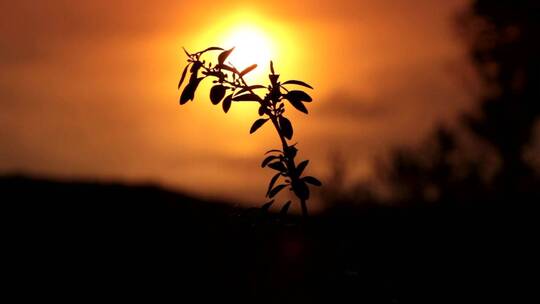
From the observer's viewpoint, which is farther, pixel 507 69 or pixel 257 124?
pixel 507 69

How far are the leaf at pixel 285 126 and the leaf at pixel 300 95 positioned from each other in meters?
0.22

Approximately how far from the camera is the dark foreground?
5141 mm

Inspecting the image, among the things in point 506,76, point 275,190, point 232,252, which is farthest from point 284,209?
point 506,76

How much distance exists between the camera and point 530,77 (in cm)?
2934

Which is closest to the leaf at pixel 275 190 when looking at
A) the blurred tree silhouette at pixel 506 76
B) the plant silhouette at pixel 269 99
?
the plant silhouette at pixel 269 99

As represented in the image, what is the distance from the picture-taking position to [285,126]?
3.74 meters

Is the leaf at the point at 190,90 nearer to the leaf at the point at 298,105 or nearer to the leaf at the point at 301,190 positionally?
the leaf at the point at 298,105

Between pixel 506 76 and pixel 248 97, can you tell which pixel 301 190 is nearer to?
pixel 248 97

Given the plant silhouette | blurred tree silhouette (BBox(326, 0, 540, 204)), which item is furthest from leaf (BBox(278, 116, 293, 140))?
blurred tree silhouette (BBox(326, 0, 540, 204))

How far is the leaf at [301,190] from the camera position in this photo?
3.65 metres

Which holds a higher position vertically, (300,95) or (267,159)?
(300,95)

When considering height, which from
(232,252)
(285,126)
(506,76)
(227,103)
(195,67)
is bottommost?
(232,252)

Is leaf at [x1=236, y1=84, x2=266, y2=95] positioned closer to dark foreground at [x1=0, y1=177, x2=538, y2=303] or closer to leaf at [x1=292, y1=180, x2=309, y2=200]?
leaf at [x1=292, y1=180, x2=309, y2=200]

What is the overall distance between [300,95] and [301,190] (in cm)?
57
